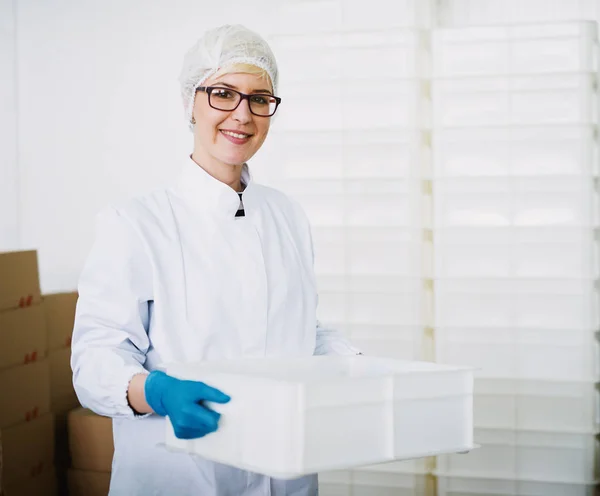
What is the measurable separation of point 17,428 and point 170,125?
118 cm

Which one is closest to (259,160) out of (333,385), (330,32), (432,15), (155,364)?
(330,32)

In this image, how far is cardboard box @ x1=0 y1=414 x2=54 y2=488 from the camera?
2.18m

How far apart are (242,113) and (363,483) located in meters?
1.38

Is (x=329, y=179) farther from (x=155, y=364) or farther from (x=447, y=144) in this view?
(x=155, y=364)

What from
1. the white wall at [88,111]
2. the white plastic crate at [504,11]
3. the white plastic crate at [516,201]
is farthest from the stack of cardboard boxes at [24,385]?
the white plastic crate at [504,11]

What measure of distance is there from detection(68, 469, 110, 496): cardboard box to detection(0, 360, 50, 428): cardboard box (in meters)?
0.23

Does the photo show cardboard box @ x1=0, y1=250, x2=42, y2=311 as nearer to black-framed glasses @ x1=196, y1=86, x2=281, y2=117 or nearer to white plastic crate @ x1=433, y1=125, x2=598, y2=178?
black-framed glasses @ x1=196, y1=86, x2=281, y2=117

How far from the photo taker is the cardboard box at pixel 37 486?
222cm

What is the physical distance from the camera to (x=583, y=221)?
2.14m

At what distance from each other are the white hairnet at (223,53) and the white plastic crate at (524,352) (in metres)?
1.15

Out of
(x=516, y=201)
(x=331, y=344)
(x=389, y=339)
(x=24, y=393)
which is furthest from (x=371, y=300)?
(x=24, y=393)

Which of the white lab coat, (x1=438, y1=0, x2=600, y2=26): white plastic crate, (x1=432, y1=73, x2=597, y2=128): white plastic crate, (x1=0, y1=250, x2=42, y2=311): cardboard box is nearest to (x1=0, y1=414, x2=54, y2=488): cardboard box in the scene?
(x1=0, y1=250, x2=42, y2=311): cardboard box

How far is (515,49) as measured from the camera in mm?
2152

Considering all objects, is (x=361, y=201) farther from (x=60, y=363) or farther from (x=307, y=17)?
(x=60, y=363)
